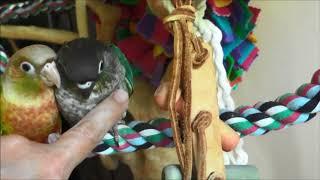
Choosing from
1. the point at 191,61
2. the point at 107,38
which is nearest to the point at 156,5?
the point at 191,61

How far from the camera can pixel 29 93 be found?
0.31 metres

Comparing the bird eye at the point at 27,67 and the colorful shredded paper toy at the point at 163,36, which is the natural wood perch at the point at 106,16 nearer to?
the colorful shredded paper toy at the point at 163,36

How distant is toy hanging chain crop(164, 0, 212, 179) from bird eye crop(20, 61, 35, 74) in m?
0.09

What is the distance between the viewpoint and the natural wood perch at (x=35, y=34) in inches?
22.1

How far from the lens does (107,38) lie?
56 cm

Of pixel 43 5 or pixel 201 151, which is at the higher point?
pixel 43 5

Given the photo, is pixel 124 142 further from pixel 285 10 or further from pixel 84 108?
pixel 285 10

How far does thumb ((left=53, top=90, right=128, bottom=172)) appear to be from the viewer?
26 centimetres

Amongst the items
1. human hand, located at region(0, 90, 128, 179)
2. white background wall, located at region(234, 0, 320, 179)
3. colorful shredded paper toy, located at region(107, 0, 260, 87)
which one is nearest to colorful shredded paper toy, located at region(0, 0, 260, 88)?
colorful shredded paper toy, located at region(107, 0, 260, 87)

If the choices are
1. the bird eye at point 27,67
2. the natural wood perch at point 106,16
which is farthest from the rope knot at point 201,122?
the natural wood perch at point 106,16

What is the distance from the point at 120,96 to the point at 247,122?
11 centimetres

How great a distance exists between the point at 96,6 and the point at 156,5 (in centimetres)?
19

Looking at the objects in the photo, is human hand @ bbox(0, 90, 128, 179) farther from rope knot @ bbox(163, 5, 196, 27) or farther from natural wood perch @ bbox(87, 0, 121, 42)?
natural wood perch @ bbox(87, 0, 121, 42)

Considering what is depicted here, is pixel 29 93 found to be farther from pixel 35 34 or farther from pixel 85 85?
pixel 35 34
